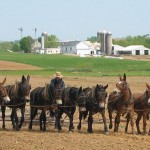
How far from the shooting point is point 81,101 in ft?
58.9

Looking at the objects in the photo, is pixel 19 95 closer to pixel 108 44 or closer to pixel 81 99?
pixel 81 99

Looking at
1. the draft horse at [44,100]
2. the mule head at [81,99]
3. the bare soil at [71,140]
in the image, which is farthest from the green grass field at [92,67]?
the bare soil at [71,140]

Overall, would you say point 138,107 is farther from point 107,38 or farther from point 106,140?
point 107,38

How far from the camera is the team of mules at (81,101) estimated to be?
17.9 m

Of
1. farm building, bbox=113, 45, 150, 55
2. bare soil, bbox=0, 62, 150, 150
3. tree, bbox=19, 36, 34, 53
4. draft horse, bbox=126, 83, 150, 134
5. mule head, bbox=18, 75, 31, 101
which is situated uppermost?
tree, bbox=19, 36, 34, 53

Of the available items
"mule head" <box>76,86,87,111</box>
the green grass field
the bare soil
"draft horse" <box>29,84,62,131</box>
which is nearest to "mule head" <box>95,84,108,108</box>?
"mule head" <box>76,86,87,111</box>

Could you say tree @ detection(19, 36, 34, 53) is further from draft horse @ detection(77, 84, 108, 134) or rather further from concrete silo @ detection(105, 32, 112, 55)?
draft horse @ detection(77, 84, 108, 134)

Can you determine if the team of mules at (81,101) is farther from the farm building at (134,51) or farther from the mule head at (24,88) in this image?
the farm building at (134,51)

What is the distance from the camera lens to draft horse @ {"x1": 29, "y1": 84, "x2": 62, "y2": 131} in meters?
18.4

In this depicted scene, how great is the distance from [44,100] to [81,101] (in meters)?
1.83

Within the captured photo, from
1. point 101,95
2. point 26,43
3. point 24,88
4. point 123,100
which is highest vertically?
point 26,43

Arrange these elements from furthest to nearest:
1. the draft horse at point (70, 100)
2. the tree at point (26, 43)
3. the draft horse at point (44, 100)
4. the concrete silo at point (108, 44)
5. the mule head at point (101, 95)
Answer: the tree at point (26, 43)
the concrete silo at point (108, 44)
the draft horse at point (44, 100)
the draft horse at point (70, 100)
the mule head at point (101, 95)

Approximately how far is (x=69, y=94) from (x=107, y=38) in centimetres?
15228

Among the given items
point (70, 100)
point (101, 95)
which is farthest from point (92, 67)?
point (101, 95)
